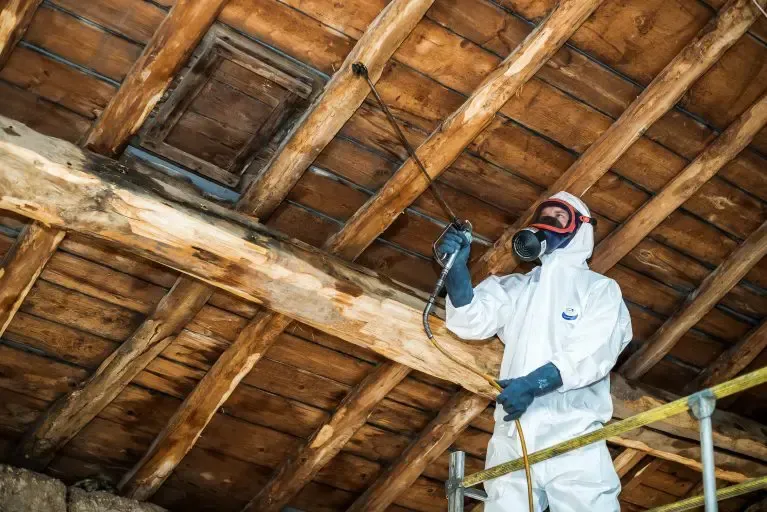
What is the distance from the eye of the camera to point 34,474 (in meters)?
3.39


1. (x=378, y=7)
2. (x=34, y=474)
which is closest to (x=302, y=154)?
(x=378, y=7)

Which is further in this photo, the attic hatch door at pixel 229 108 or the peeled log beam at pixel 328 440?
the peeled log beam at pixel 328 440

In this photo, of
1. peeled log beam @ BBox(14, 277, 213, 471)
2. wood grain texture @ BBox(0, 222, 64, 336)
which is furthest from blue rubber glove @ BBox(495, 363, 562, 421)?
wood grain texture @ BBox(0, 222, 64, 336)

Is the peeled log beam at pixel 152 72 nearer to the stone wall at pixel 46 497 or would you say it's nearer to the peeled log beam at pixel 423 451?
the stone wall at pixel 46 497

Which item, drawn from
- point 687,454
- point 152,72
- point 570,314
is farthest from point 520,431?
point 152,72

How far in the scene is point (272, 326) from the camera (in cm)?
324

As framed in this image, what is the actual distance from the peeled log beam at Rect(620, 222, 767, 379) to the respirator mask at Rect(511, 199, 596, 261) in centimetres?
77

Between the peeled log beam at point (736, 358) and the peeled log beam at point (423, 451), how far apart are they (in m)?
1.10

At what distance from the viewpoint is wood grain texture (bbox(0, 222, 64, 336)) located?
290cm

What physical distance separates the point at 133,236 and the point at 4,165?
425 mm

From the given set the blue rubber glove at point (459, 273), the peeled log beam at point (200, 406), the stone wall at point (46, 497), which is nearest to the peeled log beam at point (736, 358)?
the blue rubber glove at point (459, 273)

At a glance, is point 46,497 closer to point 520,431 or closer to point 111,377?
point 111,377

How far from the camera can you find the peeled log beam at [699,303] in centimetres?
342

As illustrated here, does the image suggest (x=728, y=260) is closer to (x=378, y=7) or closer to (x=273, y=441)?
(x=378, y=7)
